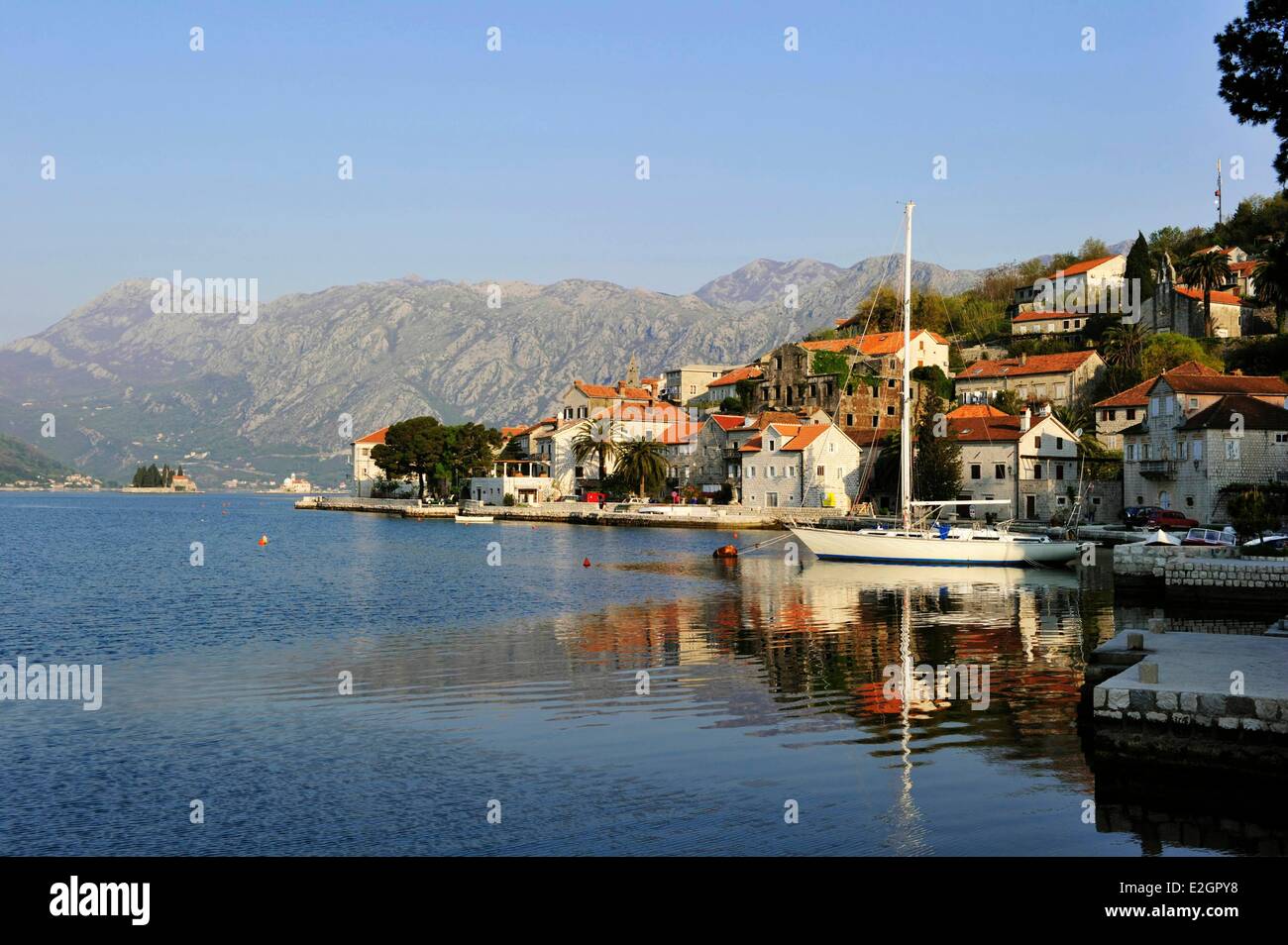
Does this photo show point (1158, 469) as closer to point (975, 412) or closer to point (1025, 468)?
point (1025, 468)

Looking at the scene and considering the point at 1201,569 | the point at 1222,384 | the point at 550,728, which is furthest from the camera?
the point at 1222,384

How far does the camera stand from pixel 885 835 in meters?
13.7

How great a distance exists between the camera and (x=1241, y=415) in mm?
67875

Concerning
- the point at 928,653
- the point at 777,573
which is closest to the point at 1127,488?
the point at 777,573

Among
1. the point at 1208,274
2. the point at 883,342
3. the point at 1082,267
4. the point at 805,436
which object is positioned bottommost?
the point at 805,436

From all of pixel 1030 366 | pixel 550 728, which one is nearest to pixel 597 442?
pixel 1030 366

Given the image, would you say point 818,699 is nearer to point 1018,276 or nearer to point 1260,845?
point 1260,845

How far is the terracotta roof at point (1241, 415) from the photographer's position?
6762 cm

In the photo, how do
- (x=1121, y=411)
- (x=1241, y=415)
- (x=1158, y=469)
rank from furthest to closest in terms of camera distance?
(x=1121, y=411)
(x=1158, y=469)
(x=1241, y=415)

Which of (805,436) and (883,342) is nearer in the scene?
(805,436)

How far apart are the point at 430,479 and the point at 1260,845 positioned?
464 ft

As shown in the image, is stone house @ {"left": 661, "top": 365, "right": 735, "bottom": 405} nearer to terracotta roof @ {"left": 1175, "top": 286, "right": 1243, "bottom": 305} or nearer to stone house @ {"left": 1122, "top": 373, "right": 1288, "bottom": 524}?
terracotta roof @ {"left": 1175, "top": 286, "right": 1243, "bottom": 305}

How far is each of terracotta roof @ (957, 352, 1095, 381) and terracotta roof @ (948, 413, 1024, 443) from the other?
17660 millimetres

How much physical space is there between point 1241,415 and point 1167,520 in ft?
25.0
